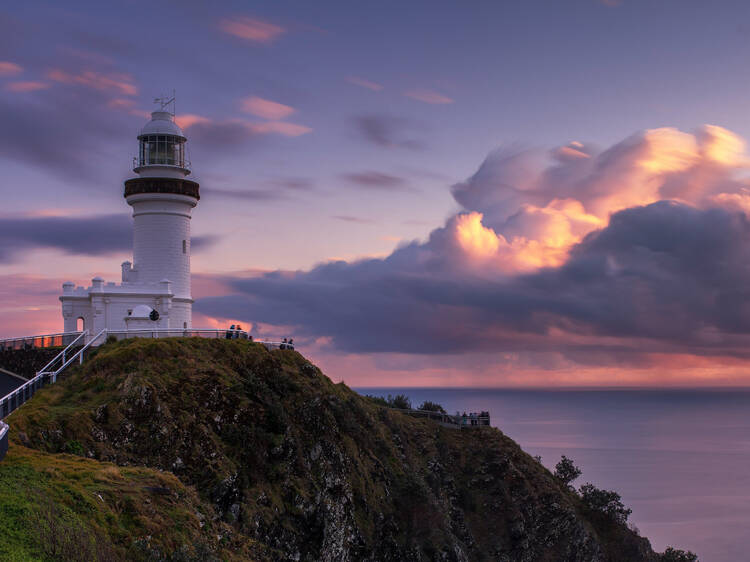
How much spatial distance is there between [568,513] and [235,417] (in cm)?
2872

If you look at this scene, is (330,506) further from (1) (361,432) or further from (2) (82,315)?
(2) (82,315)

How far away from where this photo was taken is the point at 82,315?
4891cm

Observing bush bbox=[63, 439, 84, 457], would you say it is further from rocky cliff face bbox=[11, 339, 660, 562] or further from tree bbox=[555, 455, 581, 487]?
tree bbox=[555, 455, 581, 487]

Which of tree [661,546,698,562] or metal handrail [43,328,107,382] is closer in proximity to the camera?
metal handrail [43,328,107,382]

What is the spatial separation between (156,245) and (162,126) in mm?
9017

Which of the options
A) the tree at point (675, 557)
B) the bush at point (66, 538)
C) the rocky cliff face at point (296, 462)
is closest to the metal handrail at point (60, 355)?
the rocky cliff face at point (296, 462)

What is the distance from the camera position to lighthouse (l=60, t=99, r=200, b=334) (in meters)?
48.8

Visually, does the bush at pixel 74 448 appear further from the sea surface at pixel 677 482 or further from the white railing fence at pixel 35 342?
the sea surface at pixel 677 482

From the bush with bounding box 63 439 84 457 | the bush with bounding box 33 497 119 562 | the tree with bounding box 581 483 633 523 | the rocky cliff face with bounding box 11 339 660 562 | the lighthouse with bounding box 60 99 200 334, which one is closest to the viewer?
the bush with bounding box 33 497 119 562

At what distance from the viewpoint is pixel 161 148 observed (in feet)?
170

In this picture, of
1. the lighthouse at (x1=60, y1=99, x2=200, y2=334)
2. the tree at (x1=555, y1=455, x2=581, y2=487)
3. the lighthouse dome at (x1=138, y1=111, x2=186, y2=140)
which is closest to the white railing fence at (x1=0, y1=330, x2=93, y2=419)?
the lighthouse at (x1=60, y1=99, x2=200, y2=334)

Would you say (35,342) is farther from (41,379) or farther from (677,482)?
(677,482)

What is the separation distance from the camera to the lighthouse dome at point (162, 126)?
5203 cm

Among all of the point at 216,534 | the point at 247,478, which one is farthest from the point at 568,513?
the point at 216,534
